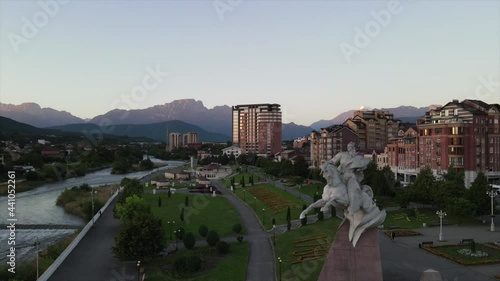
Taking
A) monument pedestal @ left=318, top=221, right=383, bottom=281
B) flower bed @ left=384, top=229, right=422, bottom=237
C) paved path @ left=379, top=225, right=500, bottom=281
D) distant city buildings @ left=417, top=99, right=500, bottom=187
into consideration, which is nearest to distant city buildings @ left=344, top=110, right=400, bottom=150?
distant city buildings @ left=417, top=99, right=500, bottom=187

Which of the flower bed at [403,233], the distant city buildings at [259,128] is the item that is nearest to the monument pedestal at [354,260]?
the flower bed at [403,233]

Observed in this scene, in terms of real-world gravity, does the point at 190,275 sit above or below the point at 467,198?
below

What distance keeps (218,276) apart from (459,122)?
44.9m

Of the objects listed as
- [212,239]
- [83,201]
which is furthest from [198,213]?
[83,201]

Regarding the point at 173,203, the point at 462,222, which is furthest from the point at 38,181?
the point at 462,222

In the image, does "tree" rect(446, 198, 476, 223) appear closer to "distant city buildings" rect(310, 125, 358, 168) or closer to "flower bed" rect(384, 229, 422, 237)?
"flower bed" rect(384, 229, 422, 237)

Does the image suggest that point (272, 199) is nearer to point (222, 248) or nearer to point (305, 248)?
point (305, 248)

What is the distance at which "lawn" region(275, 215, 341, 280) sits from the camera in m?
23.5

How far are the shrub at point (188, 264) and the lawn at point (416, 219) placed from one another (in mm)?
19047

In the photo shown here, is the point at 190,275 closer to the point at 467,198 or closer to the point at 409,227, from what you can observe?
the point at 409,227

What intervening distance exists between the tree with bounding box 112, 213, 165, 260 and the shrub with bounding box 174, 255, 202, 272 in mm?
2438

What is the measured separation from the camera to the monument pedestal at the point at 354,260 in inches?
683

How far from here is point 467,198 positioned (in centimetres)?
3728

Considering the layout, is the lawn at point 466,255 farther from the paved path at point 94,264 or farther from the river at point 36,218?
the river at point 36,218
